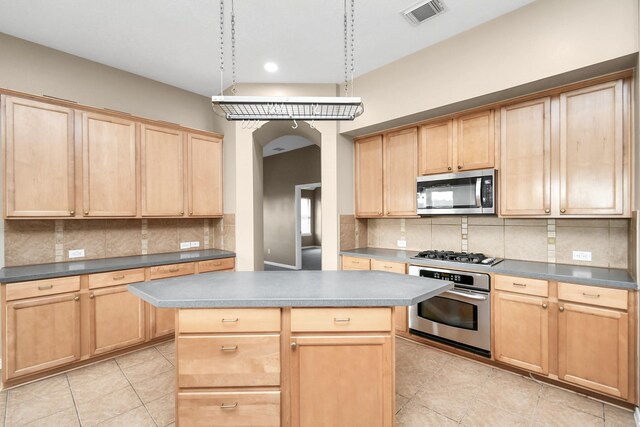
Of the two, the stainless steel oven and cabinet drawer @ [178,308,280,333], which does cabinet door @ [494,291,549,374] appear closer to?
the stainless steel oven

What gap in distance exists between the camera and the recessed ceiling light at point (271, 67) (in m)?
3.21

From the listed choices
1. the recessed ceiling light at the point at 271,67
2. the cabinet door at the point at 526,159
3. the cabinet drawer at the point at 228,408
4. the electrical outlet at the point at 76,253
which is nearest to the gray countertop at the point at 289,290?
the cabinet drawer at the point at 228,408

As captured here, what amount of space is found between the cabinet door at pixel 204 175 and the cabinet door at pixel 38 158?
1.19m

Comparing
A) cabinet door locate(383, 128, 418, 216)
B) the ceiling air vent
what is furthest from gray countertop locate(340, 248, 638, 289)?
the ceiling air vent

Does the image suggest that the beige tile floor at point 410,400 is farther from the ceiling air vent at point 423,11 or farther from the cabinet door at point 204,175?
the ceiling air vent at point 423,11

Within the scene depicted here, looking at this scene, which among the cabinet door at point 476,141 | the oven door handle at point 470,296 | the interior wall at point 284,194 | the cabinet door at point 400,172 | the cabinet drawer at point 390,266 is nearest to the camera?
the oven door handle at point 470,296

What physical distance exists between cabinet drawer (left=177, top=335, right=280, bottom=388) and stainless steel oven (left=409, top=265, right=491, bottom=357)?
194 centimetres

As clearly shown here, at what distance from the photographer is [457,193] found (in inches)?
118

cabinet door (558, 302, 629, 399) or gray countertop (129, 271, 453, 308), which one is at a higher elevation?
gray countertop (129, 271, 453, 308)

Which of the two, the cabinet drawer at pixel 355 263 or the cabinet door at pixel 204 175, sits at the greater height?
the cabinet door at pixel 204 175

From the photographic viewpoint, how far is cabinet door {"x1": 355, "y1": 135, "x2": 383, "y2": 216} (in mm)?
3711

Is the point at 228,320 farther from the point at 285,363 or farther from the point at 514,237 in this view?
the point at 514,237

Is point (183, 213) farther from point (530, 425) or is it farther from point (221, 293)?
point (530, 425)

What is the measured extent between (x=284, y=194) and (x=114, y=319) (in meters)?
5.25
